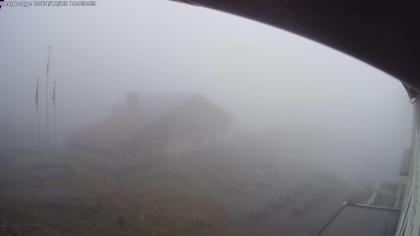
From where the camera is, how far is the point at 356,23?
39.9 inches

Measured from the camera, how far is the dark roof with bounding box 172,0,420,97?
37.2 inches

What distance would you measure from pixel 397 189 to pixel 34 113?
226 centimetres

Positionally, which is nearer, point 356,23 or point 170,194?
point 356,23

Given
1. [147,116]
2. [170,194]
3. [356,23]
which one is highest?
[356,23]

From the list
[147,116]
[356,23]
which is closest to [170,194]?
[147,116]

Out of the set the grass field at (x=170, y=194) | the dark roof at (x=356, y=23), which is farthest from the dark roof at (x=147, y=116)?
the dark roof at (x=356, y=23)

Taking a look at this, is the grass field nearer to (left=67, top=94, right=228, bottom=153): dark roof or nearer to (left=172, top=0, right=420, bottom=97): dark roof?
(left=67, top=94, right=228, bottom=153): dark roof

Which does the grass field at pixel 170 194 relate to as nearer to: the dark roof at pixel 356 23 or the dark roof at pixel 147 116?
the dark roof at pixel 147 116

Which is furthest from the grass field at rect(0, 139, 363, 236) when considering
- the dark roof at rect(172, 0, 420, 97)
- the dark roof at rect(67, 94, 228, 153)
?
the dark roof at rect(172, 0, 420, 97)

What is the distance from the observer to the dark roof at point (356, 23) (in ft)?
3.10

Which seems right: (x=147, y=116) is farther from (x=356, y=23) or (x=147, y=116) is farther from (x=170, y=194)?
(x=356, y=23)

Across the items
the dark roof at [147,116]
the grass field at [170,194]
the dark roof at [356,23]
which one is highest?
the dark roof at [356,23]

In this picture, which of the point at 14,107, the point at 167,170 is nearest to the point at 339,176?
the point at 167,170

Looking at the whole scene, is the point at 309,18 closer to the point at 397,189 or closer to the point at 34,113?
the point at 397,189
